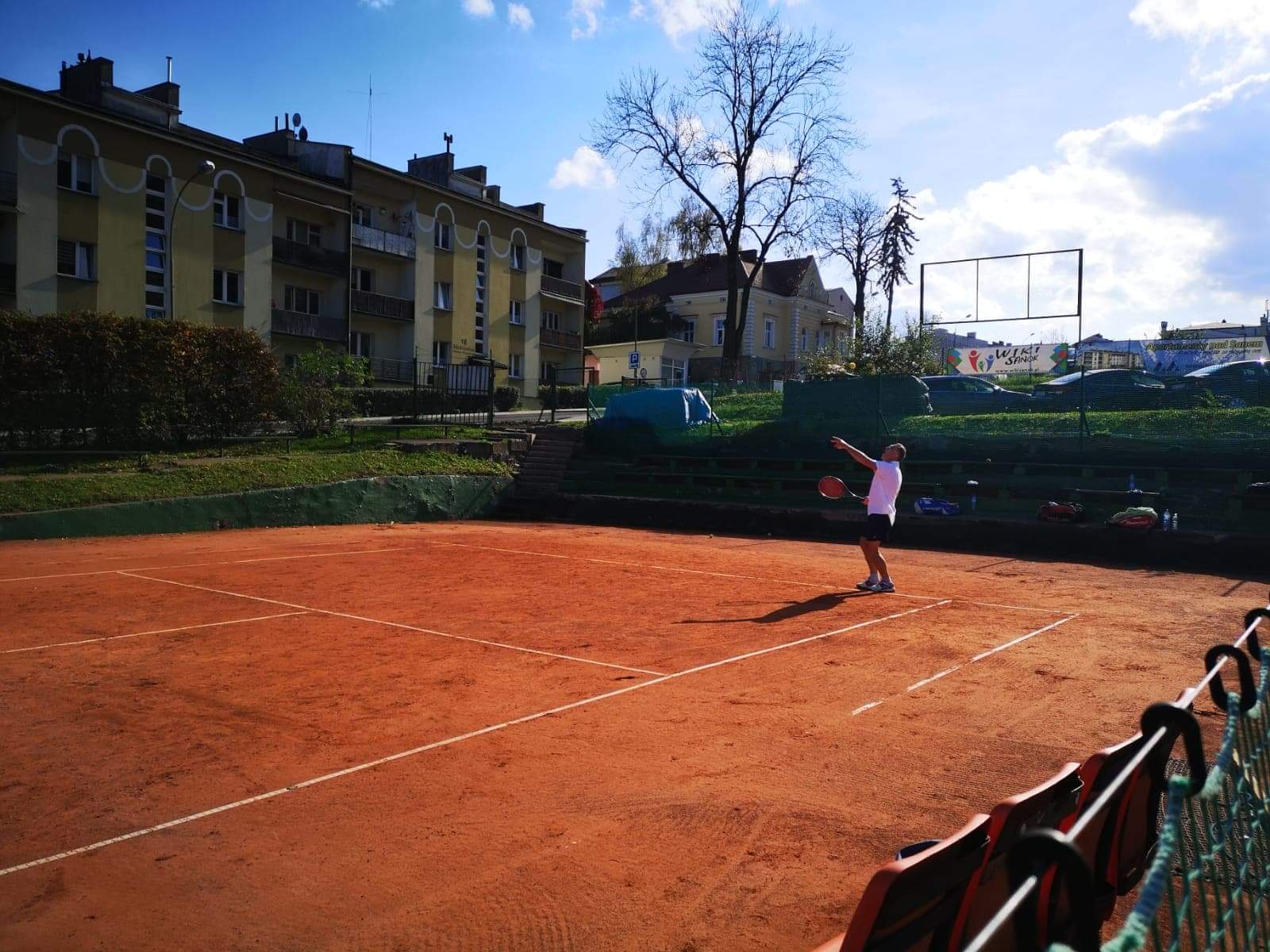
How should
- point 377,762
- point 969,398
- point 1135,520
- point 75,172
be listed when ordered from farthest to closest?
point 75,172 → point 969,398 → point 1135,520 → point 377,762

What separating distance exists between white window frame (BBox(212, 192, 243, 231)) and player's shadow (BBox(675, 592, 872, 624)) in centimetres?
3135

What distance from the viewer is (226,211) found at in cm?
3616

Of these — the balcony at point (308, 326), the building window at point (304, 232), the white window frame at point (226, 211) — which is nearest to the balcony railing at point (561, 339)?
the balcony at point (308, 326)

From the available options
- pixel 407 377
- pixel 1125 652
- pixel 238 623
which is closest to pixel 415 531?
pixel 238 623

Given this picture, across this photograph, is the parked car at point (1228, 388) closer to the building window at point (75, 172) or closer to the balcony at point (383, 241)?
the balcony at point (383, 241)

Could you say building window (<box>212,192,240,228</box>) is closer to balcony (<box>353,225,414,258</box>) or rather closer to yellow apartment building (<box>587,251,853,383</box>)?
balcony (<box>353,225,414,258</box>)

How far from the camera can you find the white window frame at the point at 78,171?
3092 cm

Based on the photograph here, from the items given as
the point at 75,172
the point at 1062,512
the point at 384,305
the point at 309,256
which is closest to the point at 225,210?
the point at 309,256

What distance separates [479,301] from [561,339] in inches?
248

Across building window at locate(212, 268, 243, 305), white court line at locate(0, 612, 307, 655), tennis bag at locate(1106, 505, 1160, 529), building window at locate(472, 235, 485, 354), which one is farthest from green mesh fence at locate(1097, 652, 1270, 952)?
building window at locate(472, 235, 485, 354)

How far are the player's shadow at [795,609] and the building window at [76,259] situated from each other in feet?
96.6

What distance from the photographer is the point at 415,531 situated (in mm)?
20141

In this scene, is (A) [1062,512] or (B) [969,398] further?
(B) [969,398]

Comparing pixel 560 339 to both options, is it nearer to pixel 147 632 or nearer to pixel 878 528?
pixel 878 528
